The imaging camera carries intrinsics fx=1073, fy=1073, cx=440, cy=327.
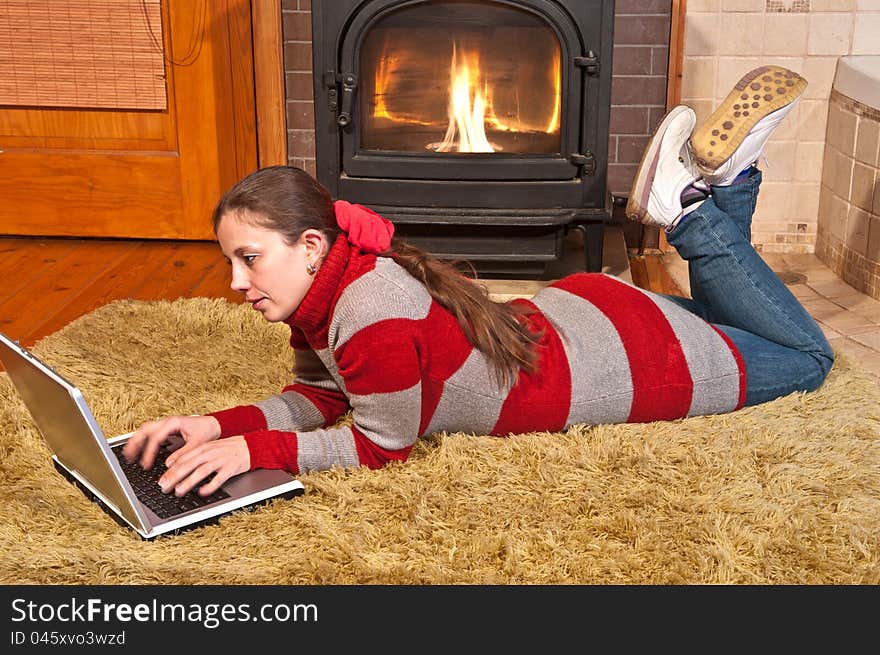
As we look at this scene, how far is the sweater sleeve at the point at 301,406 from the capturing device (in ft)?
5.52

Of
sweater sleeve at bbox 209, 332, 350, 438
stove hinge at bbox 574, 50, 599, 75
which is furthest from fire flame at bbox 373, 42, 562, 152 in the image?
sweater sleeve at bbox 209, 332, 350, 438

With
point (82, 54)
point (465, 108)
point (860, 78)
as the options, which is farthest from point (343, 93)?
point (860, 78)

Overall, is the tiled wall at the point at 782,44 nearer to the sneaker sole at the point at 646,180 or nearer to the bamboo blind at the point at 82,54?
the sneaker sole at the point at 646,180

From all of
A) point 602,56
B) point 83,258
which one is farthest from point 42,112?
point 602,56

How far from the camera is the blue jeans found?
1829 mm

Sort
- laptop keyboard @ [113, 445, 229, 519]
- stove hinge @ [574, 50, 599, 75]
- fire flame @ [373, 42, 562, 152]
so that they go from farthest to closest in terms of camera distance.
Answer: fire flame @ [373, 42, 562, 152], stove hinge @ [574, 50, 599, 75], laptop keyboard @ [113, 445, 229, 519]

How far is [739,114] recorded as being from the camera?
Answer: 1.84 meters

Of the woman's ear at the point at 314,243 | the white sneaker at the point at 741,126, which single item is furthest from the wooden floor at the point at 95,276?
the woman's ear at the point at 314,243

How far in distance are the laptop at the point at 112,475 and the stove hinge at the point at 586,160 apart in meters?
1.28

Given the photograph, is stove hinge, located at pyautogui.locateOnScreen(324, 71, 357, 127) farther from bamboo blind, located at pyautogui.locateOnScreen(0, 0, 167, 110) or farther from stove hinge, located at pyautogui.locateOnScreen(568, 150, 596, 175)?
bamboo blind, located at pyautogui.locateOnScreen(0, 0, 167, 110)

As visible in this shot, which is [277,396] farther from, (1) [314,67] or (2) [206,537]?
(1) [314,67]

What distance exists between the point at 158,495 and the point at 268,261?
364 mm
